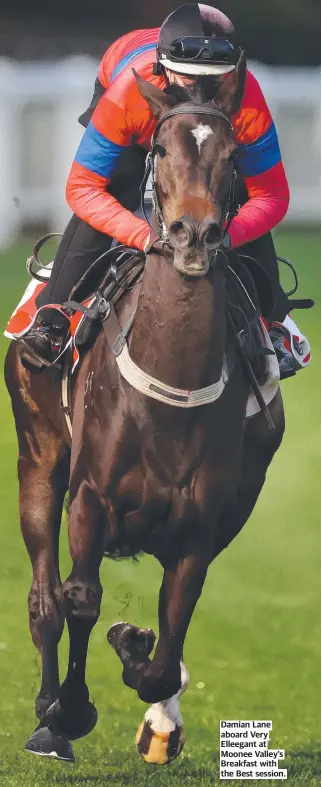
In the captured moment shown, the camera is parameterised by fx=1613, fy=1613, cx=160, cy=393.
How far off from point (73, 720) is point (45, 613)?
0.56 meters

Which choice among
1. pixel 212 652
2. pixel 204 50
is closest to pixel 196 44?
pixel 204 50

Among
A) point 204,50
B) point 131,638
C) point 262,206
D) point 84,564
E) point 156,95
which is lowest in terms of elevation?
point 131,638

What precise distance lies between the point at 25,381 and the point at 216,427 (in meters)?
1.20

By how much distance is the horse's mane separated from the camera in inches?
189

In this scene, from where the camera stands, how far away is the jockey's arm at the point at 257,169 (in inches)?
204

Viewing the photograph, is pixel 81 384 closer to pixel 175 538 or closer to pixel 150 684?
pixel 175 538

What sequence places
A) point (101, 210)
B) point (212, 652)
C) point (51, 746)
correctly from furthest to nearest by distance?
point (212, 652) → point (51, 746) → point (101, 210)

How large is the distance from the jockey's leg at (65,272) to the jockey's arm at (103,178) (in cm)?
27

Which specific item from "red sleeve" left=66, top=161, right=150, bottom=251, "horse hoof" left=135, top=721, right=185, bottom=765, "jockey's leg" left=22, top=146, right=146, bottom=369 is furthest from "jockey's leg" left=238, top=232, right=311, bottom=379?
"horse hoof" left=135, top=721, right=185, bottom=765

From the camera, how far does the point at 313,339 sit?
1293 centimetres

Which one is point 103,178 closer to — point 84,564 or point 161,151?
point 161,151

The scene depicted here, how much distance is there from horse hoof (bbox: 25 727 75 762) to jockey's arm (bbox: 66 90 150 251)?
6.35 ft

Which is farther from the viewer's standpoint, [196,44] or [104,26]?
[104,26]

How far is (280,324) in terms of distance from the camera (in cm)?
607
